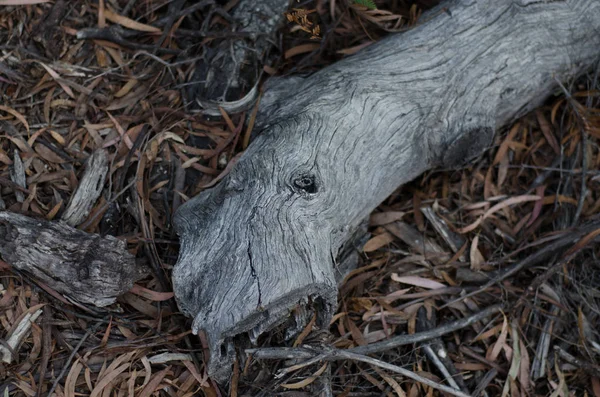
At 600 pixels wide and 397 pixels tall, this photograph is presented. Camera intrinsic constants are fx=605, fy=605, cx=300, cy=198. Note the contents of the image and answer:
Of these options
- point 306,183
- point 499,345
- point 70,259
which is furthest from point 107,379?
point 499,345

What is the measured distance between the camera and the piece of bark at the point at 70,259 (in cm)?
234

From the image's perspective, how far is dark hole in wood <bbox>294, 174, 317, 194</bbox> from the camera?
234 centimetres

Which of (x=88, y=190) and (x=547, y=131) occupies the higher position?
(x=88, y=190)

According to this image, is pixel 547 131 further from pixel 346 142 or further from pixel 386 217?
A: pixel 346 142

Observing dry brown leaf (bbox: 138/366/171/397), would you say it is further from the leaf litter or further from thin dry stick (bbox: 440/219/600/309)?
thin dry stick (bbox: 440/219/600/309)

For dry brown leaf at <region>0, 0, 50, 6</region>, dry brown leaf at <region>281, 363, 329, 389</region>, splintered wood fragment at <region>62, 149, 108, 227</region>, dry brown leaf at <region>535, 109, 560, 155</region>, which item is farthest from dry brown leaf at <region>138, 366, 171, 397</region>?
dry brown leaf at <region>535, 109, 560, 155</region>

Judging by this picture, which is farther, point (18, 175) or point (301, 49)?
point (301, 49)

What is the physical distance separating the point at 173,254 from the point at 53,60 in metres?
1.14

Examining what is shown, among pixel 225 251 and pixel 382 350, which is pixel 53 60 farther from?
pixel 382 350

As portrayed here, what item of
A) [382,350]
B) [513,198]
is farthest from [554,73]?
[382,350]

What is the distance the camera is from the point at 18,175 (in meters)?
2.62

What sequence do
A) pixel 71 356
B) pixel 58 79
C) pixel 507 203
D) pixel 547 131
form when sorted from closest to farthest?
1. pixel 71 356
2. pixel 58 79
3. pixel 507 203
4. pixel 547 131

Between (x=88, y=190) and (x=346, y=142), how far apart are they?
112 cm

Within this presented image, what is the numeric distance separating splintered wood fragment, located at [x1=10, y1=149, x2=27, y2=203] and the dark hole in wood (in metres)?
1.20
